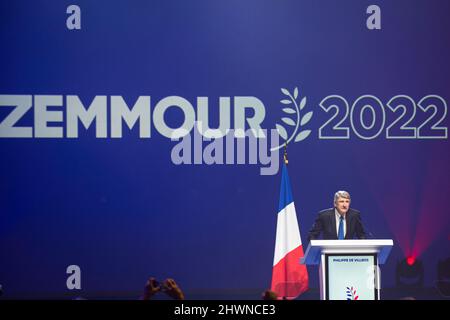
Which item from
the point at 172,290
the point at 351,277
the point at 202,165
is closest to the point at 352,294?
the point at 351,277

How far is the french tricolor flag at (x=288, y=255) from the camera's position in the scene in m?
7.90

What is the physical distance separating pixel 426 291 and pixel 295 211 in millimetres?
1693

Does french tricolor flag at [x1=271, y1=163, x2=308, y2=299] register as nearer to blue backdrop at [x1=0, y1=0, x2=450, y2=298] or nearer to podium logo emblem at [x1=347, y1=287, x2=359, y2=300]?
blue backdrop at [x1=0, y1=0, x2=450, y2=298]

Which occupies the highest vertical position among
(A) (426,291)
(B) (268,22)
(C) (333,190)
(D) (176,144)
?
(B) (268,22)

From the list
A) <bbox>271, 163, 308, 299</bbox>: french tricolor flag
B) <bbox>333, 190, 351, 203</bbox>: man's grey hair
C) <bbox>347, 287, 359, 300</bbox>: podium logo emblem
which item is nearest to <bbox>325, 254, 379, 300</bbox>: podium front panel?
<bbox>347, 287, 359, 300</bbox>: podium logo emblem

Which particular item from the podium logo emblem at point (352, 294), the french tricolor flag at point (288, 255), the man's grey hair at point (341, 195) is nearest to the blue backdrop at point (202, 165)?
the french tricolor flag at point (288, 255)

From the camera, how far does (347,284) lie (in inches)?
209

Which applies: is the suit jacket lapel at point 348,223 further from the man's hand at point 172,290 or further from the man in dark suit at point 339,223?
the man's hand at point 172,290

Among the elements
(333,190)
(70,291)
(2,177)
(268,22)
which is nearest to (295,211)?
(333,190)

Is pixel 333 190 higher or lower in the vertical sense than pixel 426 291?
higher

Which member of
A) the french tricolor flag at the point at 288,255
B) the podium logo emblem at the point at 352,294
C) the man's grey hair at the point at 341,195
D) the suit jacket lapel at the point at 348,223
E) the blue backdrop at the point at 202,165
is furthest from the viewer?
the blue backdrop at the point at 202,165

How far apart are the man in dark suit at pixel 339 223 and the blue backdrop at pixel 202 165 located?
578mm

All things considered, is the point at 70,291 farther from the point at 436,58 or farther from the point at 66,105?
the point at 436,58

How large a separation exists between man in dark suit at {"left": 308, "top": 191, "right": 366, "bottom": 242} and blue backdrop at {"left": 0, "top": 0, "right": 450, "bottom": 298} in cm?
58
